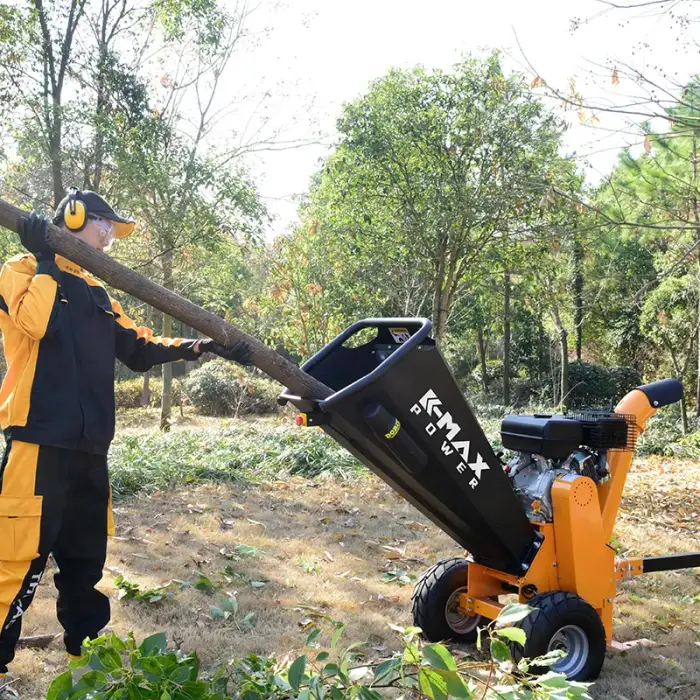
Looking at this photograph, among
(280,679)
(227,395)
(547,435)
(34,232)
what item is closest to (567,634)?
(547,435)

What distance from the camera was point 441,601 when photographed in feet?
12.0

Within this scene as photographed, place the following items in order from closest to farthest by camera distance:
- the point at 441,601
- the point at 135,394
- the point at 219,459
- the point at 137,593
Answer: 1. the point at 441,601
2. the point at 137,593
3. the point at 219,459
4. the point at 135,394

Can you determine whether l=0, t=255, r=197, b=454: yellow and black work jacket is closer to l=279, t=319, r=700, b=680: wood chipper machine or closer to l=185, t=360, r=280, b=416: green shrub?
l=279, t=319, r=700, b=680: wood chipper machine

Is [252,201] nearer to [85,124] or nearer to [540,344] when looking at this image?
[85,124]

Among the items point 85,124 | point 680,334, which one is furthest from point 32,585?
point 680,334

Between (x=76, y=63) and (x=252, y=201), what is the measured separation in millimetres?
3121

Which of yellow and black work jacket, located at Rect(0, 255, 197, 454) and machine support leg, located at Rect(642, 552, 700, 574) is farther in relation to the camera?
machine support leg, located at Rect(642, 552, 700, 574)

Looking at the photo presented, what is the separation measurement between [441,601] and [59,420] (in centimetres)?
203

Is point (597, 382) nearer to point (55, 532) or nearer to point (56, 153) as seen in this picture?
point (56, 153)

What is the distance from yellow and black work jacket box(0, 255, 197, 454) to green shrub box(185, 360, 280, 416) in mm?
15279

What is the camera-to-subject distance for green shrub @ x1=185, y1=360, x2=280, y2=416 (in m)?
18.7

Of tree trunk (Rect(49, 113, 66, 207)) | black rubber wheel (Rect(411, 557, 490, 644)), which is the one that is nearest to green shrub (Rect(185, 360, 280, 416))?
tree trunk (Rect(49, 113, 66, 207))

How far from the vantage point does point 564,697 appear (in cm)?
189

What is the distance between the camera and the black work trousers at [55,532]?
9.41 feet
